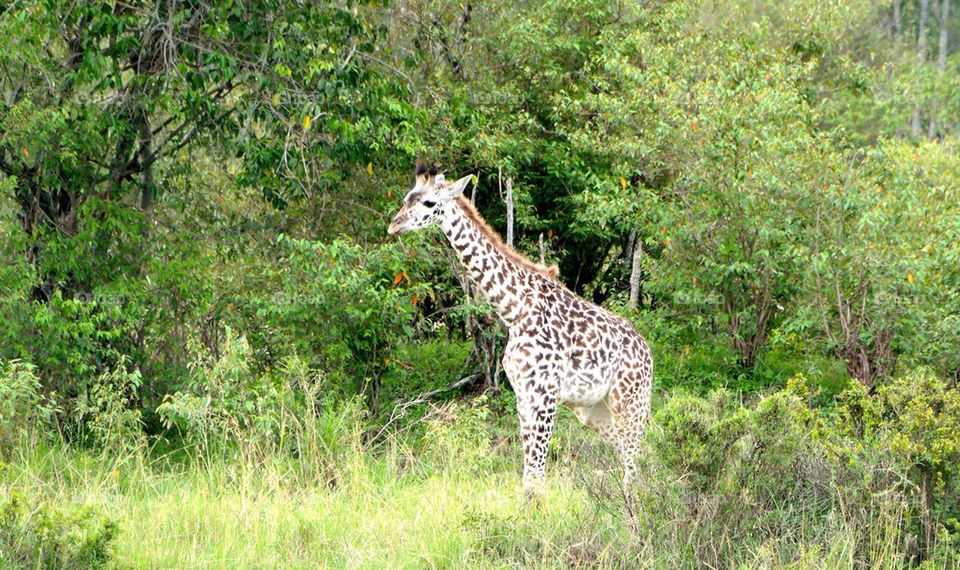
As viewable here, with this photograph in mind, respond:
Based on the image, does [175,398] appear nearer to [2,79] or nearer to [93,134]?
[93,134]

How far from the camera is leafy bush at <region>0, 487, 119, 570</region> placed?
21.4 ft

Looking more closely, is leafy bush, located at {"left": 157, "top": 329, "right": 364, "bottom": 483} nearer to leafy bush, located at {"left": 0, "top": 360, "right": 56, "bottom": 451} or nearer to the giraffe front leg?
leafy bush, located at {"left": 0, "top": 360, "right": 56, "bottom": 451}

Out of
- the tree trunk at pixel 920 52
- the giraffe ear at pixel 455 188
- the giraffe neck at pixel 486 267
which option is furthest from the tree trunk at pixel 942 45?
the giraffe ear at pixel 455 188

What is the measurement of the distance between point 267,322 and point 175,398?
7.86 ft

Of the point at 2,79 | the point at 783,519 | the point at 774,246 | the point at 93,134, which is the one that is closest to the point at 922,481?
the point at 783,519

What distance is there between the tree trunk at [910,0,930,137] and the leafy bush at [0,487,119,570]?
25542 millimetres

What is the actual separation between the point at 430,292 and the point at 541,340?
3.05 meters

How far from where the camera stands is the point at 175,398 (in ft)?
31.6

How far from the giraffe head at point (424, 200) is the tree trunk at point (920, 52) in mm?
22183

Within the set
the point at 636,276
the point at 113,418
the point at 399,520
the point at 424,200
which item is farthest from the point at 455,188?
the point at 636,276

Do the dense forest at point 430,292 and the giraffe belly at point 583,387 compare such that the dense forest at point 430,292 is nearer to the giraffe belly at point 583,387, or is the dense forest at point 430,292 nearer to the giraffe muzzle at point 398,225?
the giraffe belly at point 583,387

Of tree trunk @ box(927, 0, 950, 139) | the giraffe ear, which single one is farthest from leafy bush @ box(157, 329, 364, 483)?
tree trunk @ box(927, 0, 950, 139)

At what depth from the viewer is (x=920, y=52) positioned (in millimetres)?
32031

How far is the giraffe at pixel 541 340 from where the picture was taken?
9.02m
